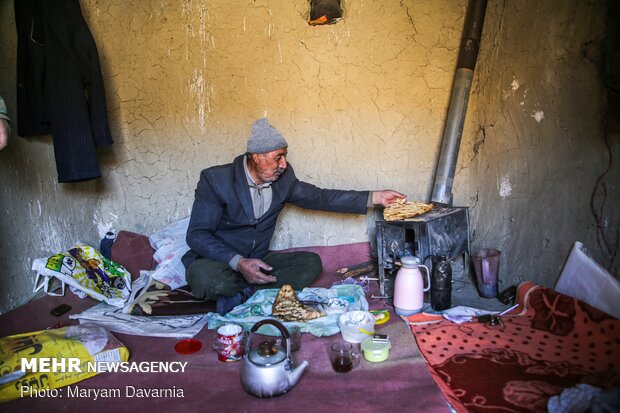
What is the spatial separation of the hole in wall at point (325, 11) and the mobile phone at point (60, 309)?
2952 millimetres

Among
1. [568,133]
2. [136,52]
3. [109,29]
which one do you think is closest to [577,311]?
[568,133]

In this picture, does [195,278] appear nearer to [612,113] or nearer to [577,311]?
[577,311]

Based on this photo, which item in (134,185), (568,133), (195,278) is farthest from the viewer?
(134,185)

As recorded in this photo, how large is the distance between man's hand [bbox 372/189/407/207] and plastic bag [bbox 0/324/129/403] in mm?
2009

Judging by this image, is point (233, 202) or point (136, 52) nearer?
point (233, 202)

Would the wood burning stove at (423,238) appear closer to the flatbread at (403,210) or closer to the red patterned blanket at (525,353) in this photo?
the flatbread at (403,210)

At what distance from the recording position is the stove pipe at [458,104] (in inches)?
136

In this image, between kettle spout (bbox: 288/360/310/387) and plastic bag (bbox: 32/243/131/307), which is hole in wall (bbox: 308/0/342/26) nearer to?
plastic bag (bbox: 32/243/131/307)

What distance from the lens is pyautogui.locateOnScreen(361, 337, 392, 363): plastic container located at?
214 centimetres

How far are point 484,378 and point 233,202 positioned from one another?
6.48 feet

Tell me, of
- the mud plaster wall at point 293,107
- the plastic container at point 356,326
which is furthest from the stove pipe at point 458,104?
the plastic container at point 356,326

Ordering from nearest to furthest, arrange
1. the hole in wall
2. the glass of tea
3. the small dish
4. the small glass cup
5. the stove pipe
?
→ the glass of tea → the small glass cup → the small dish → the stove pipe → the hole in wall

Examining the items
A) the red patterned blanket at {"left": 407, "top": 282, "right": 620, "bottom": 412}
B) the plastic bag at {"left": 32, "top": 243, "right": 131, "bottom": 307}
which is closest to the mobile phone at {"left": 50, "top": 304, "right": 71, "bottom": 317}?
the plastic bag at {"left": 32, "top": 243, "right": 131, "bottom": 307}

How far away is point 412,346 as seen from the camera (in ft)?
7.48
